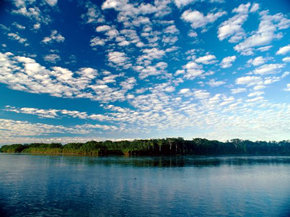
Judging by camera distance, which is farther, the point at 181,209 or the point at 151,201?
the point at 151,201

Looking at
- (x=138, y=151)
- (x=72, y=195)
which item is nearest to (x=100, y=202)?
(x=72, y=195)

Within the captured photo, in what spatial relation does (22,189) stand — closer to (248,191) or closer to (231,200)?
(231,200)

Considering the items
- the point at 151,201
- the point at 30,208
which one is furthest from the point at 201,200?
the point at 30,208

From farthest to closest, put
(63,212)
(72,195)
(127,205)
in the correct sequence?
(72,195)
(127,205)
(63,212)

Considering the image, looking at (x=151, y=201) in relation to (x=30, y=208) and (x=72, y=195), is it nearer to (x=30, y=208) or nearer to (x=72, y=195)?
(x=72, y=195)

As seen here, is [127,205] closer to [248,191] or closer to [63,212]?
[63,212]

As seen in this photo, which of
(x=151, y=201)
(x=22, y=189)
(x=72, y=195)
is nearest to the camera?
(x=151, y=201)

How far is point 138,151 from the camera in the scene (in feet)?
655

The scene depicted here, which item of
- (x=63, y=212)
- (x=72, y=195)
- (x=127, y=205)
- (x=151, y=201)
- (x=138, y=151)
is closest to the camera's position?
(x=63, y=212)

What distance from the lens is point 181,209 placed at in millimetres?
27266

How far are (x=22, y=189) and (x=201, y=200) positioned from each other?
3262cm

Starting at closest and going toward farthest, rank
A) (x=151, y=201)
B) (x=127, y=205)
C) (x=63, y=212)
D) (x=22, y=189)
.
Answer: (x=63, y=212) < (x=127, y=205) < (x=151, y=201) < (x=22, y=189)

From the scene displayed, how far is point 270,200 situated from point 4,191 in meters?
45.3

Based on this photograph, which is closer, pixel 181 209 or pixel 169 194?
pixel 181 209
